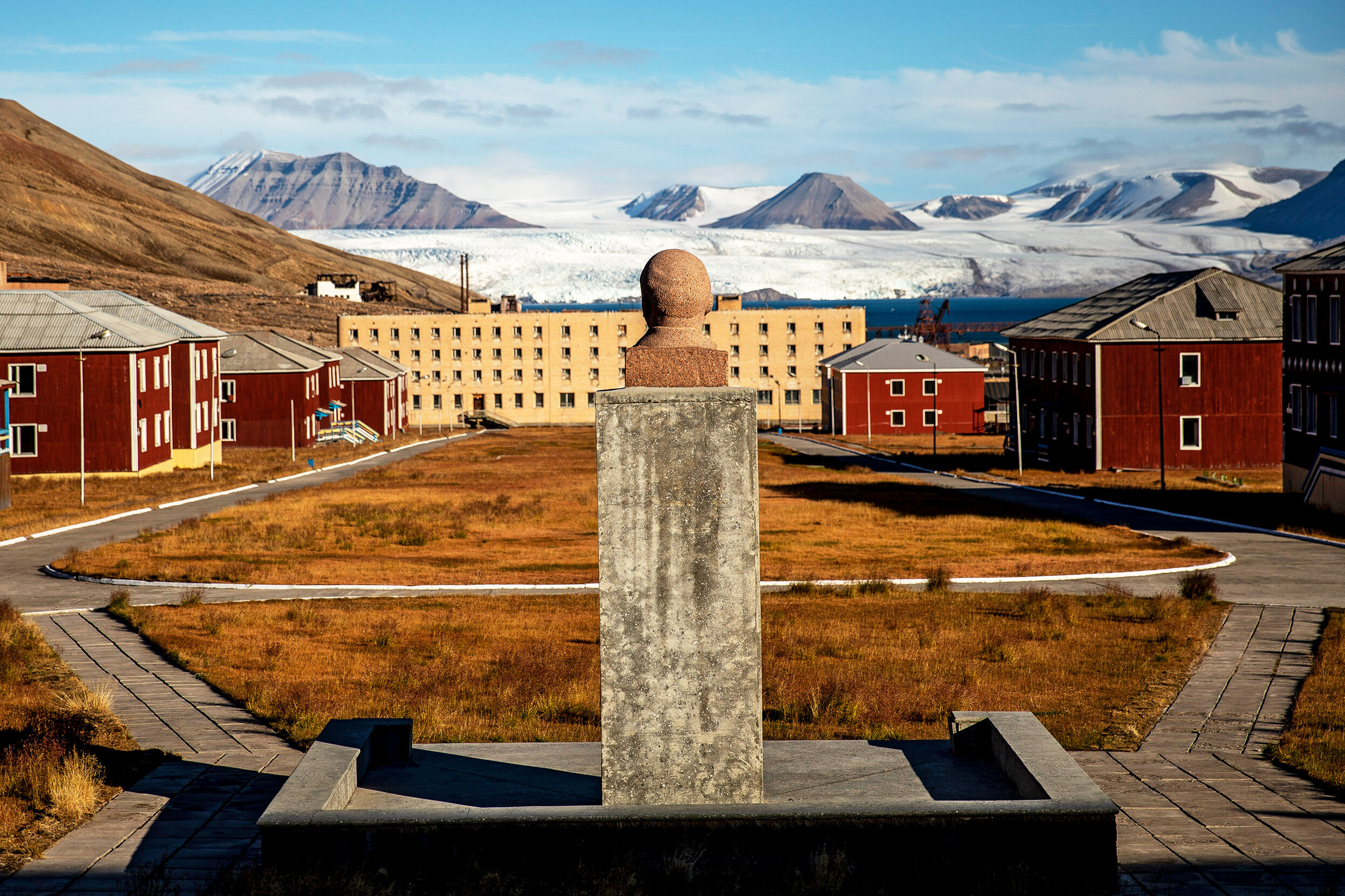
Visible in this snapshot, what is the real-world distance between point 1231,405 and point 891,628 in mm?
44492

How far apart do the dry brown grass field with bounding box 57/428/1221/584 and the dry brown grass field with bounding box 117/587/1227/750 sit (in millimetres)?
4441

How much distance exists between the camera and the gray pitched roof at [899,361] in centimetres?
9769

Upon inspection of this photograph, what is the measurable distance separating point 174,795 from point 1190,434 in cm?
5570

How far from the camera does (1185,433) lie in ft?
191

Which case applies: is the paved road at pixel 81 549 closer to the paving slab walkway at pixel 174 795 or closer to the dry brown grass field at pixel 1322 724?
the paving slab walkway at pixel 174 795

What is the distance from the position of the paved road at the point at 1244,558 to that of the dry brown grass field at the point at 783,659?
81.6 inches

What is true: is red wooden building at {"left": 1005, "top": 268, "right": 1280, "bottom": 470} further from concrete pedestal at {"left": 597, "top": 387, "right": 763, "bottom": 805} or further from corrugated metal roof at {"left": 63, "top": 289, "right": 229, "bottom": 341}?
concrete pedestal at {"left": 597, "top": 387, "right": 763, "bottom": 805}

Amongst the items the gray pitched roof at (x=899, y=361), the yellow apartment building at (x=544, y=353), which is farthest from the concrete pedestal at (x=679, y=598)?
the yellow apartment building at (x=544, y=353)

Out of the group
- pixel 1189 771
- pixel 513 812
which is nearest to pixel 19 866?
pixel 513 812

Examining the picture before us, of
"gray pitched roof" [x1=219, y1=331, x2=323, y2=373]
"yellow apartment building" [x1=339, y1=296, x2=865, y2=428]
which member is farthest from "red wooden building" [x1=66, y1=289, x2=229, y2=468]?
"yellow apartment building" [x1=339, y1=296, x2=865, y2=428]

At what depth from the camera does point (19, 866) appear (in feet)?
28.8

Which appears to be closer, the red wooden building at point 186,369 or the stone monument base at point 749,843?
the stone monument base at point 749,843

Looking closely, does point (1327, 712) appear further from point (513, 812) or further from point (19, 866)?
point (19, 866)

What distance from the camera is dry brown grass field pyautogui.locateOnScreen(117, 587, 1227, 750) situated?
1370cm
